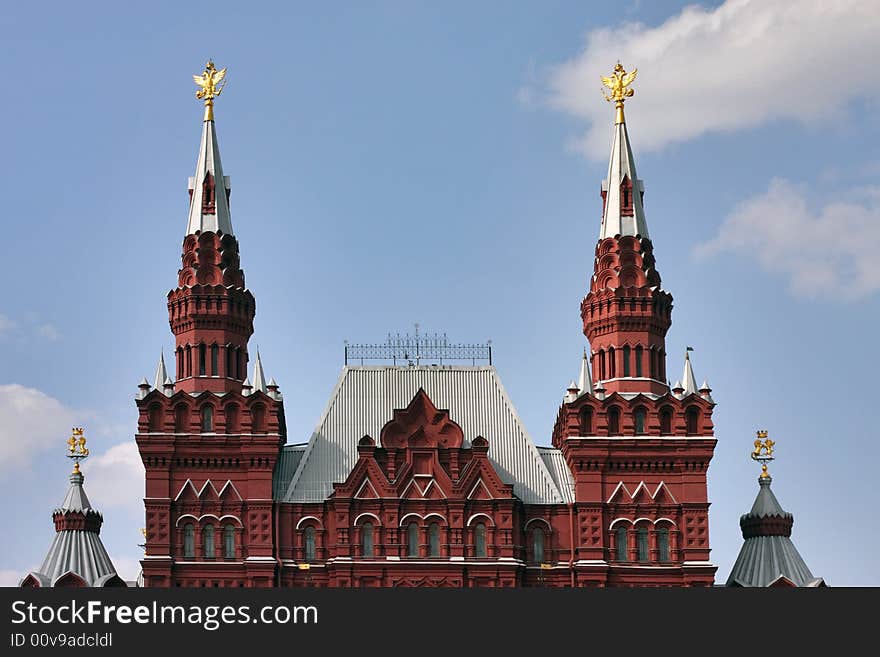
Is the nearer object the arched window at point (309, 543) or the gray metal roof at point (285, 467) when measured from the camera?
the arched window at point (309, 543)

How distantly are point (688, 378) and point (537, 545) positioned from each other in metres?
11.2

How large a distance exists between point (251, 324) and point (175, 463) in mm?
9127

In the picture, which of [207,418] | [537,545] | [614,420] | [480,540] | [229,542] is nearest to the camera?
[229,542]

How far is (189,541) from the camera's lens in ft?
387

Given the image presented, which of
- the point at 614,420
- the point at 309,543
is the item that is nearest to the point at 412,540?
the point at 309,543

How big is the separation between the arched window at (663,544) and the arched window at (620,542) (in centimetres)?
163

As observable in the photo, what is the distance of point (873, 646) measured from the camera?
94.4 meters

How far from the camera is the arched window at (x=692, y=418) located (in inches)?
4751

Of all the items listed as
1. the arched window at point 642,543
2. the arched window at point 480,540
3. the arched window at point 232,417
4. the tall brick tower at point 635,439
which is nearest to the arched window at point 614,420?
the tall brick tower at point 635,439

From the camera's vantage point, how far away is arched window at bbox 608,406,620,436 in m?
121

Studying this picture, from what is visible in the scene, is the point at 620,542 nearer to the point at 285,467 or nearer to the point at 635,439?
the point at 635,439

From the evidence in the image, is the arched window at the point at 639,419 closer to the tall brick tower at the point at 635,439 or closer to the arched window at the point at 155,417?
the tall brick tower at the point at 635,439

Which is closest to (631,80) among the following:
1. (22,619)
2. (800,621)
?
(800,621)

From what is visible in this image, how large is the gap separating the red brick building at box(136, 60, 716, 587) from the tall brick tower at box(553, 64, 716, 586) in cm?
8
